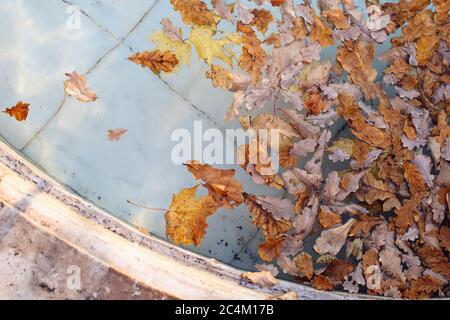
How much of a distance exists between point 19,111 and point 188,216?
0.87m

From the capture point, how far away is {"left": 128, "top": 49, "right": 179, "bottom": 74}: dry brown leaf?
2381 mm

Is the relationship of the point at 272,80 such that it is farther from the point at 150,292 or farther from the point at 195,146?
the point at 150,292

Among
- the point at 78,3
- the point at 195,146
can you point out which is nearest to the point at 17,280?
the point at 195,146

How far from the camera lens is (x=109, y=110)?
7.71 feet

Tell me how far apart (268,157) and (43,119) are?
1.00 m

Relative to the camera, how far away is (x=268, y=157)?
90.3 inches

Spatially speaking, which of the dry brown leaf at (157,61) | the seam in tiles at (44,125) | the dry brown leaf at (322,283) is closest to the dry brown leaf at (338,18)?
the dry brown leaf at (157,61)

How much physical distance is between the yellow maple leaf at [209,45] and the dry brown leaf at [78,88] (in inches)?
19.9

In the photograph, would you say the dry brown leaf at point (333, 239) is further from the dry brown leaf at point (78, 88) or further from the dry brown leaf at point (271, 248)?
the dry brown leaf at point (78, 88)

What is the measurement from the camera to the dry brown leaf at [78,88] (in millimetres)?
2348

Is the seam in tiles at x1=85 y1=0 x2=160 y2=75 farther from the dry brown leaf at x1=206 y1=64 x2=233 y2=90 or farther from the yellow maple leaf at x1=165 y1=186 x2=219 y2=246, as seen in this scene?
the yellow maple leaf at x1=165 y1=186 x2=219 y2=246

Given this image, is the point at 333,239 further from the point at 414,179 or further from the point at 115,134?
the point at 115,134

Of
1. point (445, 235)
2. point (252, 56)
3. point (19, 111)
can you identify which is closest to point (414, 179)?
point (445, 235)

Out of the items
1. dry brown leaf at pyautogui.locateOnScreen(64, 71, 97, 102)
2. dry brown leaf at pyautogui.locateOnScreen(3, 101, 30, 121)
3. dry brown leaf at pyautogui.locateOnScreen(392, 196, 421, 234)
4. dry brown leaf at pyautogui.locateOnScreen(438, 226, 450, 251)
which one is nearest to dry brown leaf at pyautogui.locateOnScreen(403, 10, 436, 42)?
dry brown leaf at pyautogui.locateOnScreen(392, 196, 421, 234)
